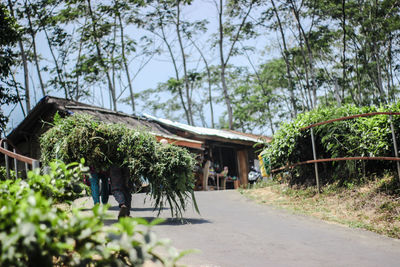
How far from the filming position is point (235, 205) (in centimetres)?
1012

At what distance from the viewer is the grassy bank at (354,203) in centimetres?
732

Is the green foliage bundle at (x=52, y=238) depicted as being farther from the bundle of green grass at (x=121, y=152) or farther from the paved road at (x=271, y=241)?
the bundle of green grass at (x=121, y=152)

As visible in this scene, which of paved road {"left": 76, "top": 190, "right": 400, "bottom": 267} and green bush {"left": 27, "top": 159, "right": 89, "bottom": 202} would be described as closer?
green bush {"left": 27, "top": 159, "right": 89, "bottom": 202}

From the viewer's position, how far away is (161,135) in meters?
16.2

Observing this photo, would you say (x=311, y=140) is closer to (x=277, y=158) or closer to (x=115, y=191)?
(x=277, y=158)

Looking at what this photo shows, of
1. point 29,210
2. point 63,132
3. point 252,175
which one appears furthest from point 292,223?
point 252,175

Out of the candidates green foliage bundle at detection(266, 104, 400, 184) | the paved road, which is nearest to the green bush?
the paved road

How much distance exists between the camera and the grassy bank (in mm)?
7316

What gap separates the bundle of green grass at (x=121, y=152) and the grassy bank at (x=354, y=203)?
3.27 m

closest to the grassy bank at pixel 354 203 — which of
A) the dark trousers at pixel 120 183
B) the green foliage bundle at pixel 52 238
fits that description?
the dark trousers at pixel 120 183

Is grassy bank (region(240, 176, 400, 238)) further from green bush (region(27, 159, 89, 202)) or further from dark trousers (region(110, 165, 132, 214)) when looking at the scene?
green bush (region(27, 159, 89, 202))

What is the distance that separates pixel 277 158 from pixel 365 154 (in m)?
2.66

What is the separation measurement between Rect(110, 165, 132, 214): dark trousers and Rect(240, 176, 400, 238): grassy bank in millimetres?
3903

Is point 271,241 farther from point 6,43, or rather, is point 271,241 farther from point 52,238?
point 6,43
